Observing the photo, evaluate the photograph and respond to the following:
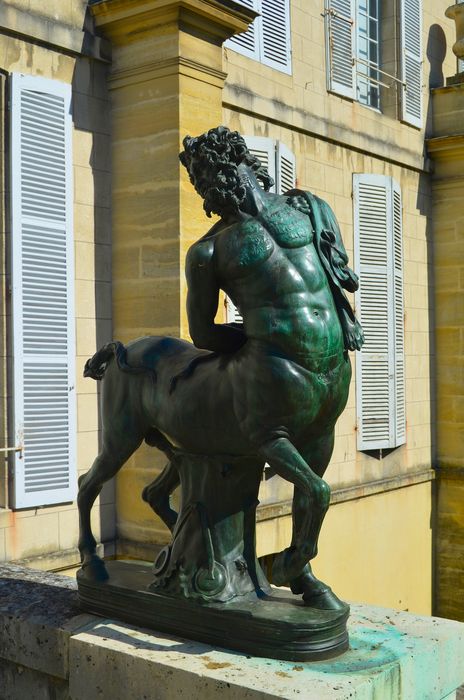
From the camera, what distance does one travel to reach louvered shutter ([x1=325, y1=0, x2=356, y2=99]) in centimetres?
880

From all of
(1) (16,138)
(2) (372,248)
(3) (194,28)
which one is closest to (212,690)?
Answer: (1) (16,138)

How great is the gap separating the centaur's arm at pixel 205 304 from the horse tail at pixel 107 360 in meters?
0.38

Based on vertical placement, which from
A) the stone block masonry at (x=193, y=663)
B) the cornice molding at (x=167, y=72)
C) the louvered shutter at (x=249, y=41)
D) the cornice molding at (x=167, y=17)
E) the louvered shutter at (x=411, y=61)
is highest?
the louvered shutter at (x=411, y=61)

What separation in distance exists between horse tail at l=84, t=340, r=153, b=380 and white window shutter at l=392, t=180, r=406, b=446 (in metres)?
6.67

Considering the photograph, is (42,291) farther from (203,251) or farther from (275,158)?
(203,251)

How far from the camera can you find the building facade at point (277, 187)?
19.6 feet

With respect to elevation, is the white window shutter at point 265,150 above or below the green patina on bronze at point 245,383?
above

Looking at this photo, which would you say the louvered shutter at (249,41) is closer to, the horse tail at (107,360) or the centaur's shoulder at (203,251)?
the horse tail at (107,360)

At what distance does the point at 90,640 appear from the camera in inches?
115

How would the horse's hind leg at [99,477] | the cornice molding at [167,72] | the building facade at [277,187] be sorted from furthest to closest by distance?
the cornice molding at [167,72] → the building facade at [277,187] → the horse's hind leg at [99,477]

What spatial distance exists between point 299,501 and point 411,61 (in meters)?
8.54

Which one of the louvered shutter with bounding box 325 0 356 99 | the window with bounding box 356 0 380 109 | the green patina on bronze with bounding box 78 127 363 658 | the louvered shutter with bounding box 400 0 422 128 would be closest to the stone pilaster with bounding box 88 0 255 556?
the louvered shutter with bounding box 325 0 356 99

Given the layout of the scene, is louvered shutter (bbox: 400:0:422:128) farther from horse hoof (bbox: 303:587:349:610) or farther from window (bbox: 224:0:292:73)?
horse hoof (bbox: 303:587:349:610)

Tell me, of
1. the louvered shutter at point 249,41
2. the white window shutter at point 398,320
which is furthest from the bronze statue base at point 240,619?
the white window shutter at point 398,320
